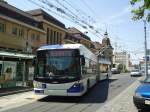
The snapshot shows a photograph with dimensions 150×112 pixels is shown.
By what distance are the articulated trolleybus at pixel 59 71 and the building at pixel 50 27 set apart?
111 ft

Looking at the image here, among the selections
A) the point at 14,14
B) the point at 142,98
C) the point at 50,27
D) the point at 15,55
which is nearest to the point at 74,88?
the point at 142,98

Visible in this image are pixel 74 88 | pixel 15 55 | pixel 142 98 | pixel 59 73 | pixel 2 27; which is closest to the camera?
pixel 142 98

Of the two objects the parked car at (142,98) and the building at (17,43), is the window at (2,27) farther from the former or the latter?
the parked car at (142,98)

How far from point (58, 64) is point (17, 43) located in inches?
984

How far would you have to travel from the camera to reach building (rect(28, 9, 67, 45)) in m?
51.4

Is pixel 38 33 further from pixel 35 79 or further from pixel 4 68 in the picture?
pixel 35 79

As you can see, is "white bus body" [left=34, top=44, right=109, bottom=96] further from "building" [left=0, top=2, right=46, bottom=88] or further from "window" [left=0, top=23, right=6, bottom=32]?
"window" [left=0, top=23, right=6, bottom=32]

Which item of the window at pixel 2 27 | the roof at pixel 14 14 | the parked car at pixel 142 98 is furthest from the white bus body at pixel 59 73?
the window at pixel 2 27

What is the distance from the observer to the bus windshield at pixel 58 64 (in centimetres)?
1608

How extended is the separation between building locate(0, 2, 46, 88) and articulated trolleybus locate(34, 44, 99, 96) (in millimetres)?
6288

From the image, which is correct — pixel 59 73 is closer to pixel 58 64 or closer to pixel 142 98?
pixel 58 64

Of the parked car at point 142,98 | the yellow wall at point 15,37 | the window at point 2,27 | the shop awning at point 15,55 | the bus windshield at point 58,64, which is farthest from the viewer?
the yellow wall at point 15,37

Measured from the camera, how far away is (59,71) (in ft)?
52.9

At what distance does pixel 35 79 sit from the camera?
16344 mm
